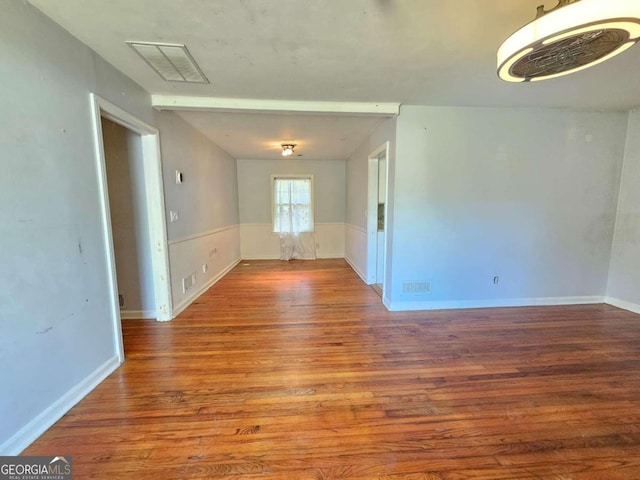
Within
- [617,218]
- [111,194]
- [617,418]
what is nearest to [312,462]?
[617,418]

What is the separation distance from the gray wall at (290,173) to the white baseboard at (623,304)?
4.71m

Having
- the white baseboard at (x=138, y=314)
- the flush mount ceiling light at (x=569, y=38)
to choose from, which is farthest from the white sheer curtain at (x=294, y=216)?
the flush mount ceiling light at (x=569, y=38)

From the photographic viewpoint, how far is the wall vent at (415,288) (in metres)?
3.27

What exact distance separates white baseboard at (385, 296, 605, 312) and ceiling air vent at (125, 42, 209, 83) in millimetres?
3107

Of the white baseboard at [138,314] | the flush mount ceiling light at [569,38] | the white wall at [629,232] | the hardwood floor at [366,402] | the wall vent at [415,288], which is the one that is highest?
the flush mount ceiling light at [569,38]

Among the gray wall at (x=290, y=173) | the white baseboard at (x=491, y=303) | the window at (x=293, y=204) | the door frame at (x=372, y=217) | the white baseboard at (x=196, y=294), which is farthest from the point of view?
the window at (x=293, y=204)

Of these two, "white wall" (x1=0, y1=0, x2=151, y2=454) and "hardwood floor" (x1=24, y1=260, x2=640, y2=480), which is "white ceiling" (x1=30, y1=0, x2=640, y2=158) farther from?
"hardwood floor" (x1=24, y1=260, x2=640, y2=480)

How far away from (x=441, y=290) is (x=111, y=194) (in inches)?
154

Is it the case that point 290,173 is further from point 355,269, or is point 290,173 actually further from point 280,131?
point 355,269

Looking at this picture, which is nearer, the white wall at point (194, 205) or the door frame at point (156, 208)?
the door frame at point (156, 208)

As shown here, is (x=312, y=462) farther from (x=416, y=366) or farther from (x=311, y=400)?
(x=416, y=366)

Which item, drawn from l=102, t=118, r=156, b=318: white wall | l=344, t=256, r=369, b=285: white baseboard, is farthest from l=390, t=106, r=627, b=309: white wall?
l=102, t=118, r=156, b=318: white wall

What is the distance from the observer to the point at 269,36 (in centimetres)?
173

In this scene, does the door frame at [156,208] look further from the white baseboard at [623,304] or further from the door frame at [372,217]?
the white baseboard at [623,304]
